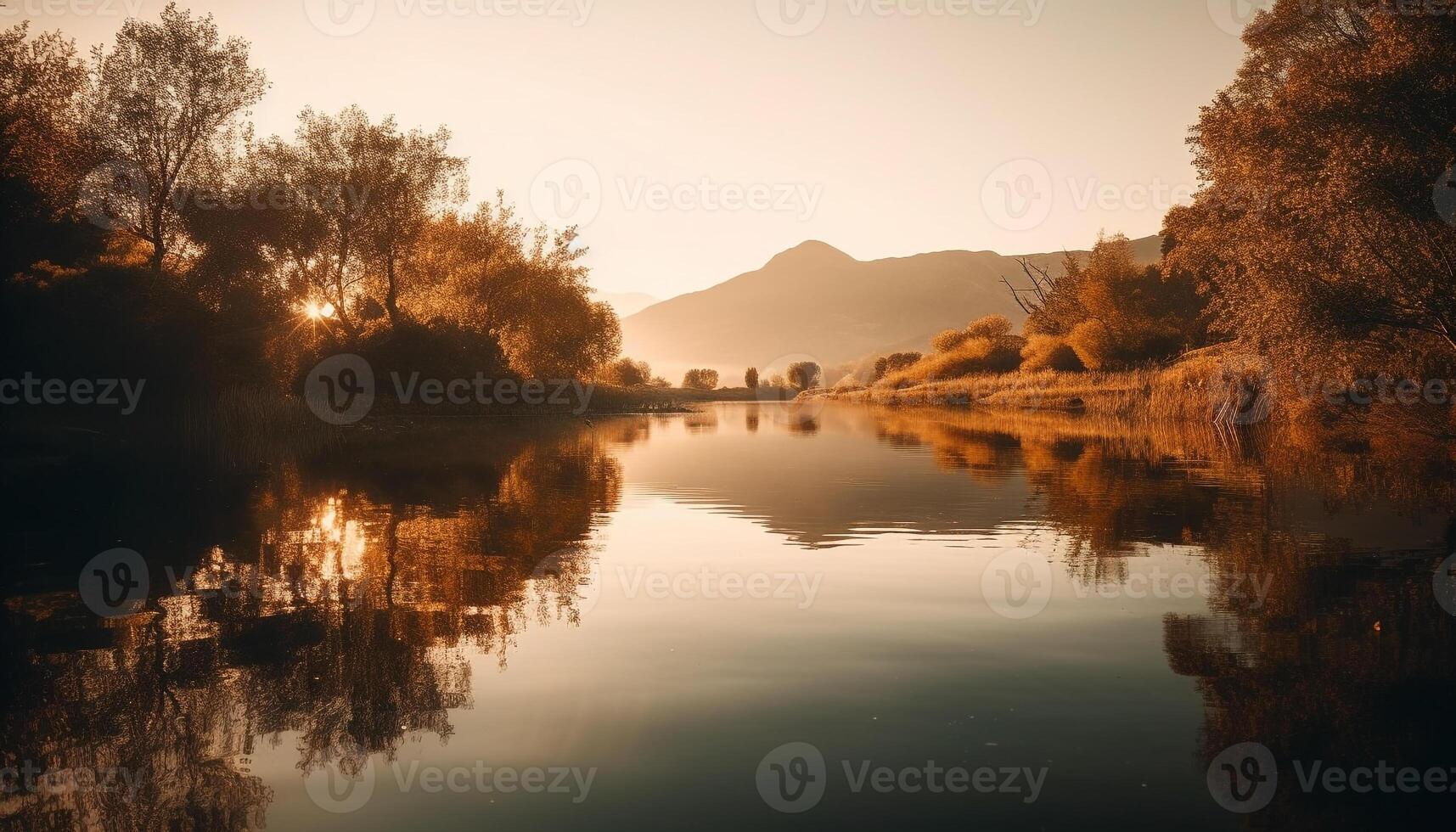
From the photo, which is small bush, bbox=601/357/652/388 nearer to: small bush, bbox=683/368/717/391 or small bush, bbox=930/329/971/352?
small bush, bbox=683/368/717/391

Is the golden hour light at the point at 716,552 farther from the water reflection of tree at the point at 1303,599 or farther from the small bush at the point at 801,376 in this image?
the small bush at the point at 801,376

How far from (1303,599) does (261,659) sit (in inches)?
385

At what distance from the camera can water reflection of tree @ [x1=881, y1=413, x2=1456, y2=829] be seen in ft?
19.0

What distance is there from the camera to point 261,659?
765cm

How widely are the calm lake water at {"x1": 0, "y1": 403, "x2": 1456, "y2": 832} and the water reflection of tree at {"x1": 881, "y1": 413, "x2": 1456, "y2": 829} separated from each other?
0.13 feet

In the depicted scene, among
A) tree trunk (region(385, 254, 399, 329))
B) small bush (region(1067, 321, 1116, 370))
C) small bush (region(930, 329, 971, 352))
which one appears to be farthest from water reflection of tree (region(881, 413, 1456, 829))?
small bush (region(930, 329, 971, 352))

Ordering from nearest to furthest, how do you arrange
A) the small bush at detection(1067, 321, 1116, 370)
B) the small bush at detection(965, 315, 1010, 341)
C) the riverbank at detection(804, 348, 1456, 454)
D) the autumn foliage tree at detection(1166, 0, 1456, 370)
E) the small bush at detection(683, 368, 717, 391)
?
1. the autumn foliage tree at detection(1166, 0, 1456, 370)
2. the riverbank at detection(804, 348, 1456, 454)
3. the small bush at detection(1067, 321, 1116, 370)
4. the small bush at detection(965, 315, 1010, 341)
5. the small bush at detection(683, 368, 717, 391)

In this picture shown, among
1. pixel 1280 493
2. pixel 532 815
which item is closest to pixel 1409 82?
pixel 1280 493

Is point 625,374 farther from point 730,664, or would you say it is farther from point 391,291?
point 730,664

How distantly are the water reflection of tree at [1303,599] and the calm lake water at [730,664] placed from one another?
4 centimetres

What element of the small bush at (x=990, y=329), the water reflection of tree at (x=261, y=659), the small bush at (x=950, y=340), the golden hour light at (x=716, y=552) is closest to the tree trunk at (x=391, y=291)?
the golden hour light at (x=716, y=552)

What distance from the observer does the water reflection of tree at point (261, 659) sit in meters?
5.58

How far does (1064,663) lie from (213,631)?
7.45m

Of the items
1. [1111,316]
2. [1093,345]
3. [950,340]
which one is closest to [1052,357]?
[1111,316]
